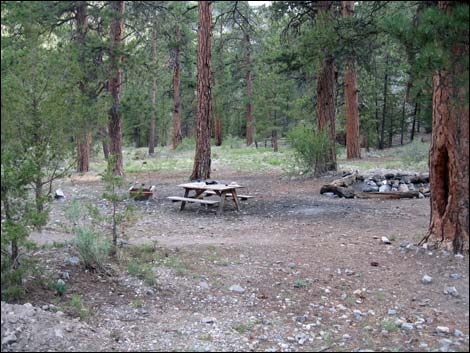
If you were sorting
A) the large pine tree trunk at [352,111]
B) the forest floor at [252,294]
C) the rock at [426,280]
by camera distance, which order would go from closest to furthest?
the forest floor at [252,294] < the rock at [426,280] < the large pine tree trunk at [352,111]

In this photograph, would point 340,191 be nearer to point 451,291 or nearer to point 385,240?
point 385,240

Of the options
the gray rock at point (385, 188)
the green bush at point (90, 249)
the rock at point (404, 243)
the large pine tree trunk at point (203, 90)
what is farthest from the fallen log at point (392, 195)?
the green bush at point (90, 249)

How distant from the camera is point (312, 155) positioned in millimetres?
16312

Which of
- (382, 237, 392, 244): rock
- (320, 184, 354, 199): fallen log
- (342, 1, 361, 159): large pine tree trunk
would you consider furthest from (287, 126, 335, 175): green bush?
(382, 237, 392, 244): rock

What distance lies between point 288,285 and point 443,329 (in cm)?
192

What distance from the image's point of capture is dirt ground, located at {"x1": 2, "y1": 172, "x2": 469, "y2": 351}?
15.9ft

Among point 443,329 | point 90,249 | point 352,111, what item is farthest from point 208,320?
point 352,111

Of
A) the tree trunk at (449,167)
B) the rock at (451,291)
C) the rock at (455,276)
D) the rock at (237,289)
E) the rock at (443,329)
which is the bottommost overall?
the rock at (443,329)

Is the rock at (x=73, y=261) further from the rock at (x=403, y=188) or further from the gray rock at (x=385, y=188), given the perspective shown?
the rock at (x=403, y=188)

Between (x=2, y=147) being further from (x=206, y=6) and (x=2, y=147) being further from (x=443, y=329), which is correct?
(x=206, y=6)

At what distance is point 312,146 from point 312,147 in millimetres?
38

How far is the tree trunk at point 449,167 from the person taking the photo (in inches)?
254

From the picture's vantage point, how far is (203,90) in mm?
15055

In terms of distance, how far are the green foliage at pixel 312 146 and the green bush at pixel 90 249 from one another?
10.5 metres
